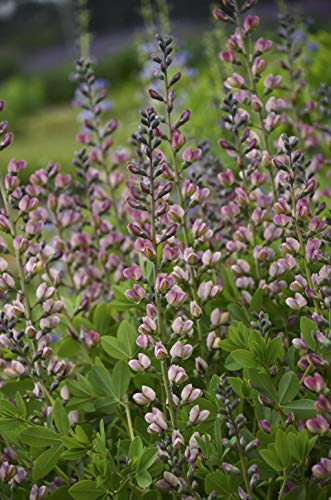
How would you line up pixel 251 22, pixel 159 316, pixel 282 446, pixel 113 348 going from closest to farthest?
pixel 282 446, pixel 159 316, pixel 113 348, pixel 251 22

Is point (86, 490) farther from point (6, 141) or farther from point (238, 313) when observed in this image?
point (6, 141)

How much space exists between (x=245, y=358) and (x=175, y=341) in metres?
0.13

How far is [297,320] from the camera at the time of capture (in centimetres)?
151

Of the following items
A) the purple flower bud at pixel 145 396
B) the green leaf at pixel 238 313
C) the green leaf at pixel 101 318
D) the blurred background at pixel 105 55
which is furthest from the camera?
the blurred background at pixel 105 55

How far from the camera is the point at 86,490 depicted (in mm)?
1164

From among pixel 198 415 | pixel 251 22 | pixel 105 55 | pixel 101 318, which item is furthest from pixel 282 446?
pixel 105 55

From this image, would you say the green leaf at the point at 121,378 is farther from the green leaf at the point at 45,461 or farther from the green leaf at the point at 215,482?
the green leaf at the point at 215,482

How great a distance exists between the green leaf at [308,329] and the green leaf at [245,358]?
0.09 metres

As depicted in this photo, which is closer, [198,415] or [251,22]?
[198,415]

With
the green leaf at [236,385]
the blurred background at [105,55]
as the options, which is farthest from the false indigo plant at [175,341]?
the blurred background at [105,55]

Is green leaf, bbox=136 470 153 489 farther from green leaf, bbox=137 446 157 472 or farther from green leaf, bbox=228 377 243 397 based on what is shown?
green leaf, bbox=228 377 243 397

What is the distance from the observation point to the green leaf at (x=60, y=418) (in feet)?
4.15

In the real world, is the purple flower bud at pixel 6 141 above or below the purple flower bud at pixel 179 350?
above

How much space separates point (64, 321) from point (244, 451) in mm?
650
